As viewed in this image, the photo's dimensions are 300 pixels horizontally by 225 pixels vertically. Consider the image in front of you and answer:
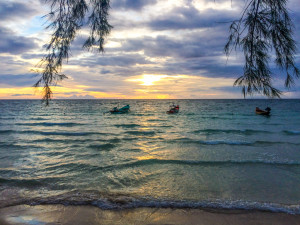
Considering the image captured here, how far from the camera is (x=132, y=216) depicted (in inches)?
173

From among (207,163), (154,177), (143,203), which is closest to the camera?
(143,203)

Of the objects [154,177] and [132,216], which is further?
[154,177]

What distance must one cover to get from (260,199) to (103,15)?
228 inches

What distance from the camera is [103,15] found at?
10.9 feet

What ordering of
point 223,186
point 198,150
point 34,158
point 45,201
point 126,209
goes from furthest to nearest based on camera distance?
point 198,150 < point 34,158 < point 223,186 < point 45,201 < point 126,209

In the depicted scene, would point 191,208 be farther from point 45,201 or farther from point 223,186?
point 45,201

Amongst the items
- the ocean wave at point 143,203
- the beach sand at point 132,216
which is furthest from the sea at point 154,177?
the beach sand at point 132,216

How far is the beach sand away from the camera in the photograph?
4.14 metres

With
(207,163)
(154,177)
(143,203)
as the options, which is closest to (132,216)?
(143,203)

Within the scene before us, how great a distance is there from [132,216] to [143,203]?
64 cm

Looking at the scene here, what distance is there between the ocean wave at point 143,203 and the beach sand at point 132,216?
0.18 metres

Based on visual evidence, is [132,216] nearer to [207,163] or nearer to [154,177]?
[154,177]

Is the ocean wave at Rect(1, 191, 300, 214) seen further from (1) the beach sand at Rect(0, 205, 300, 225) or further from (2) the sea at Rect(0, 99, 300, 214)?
(1) the beach sand at Rect(0, 205, 300, 225)

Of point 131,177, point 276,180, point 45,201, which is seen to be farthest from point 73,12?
point 276,180
